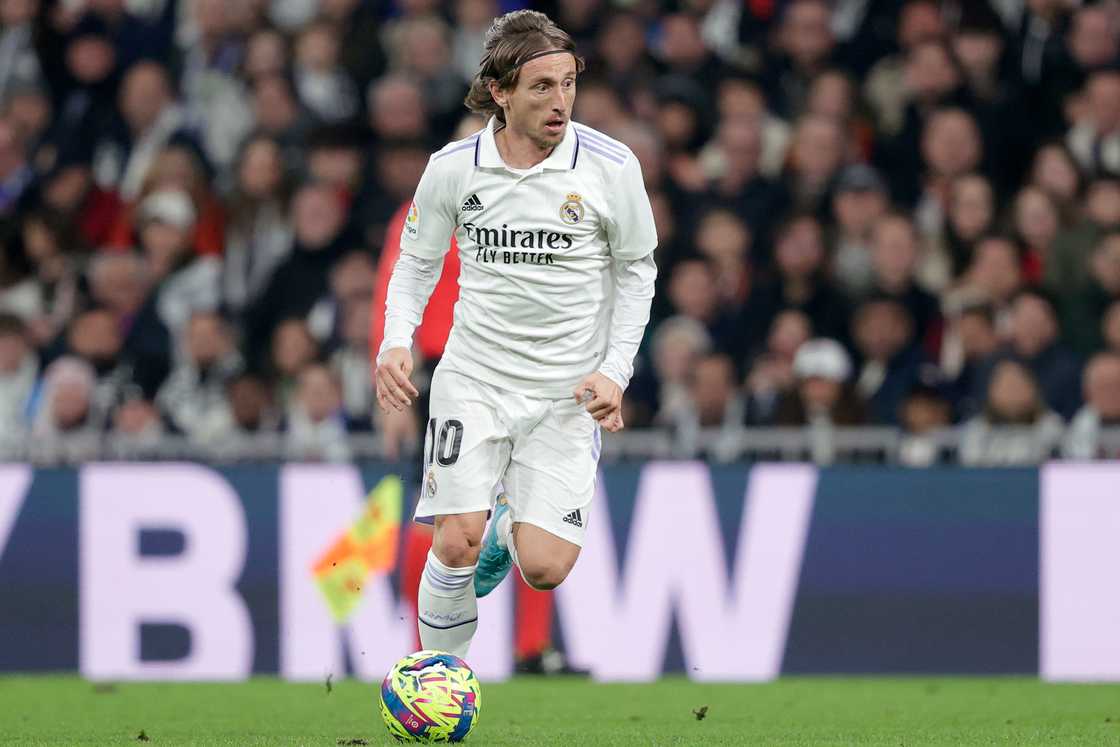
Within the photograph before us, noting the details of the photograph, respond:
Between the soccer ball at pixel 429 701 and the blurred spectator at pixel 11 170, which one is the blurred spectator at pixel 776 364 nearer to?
the soccer ball at pixel 429 701

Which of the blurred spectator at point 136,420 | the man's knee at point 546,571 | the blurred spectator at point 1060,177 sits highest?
the blurred spectator at point 1060,177

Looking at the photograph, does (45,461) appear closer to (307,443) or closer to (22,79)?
(307,443)

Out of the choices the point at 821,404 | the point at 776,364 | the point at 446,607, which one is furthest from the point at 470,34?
the point at 446,607

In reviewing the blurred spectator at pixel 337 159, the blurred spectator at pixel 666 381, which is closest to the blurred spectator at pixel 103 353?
the blurred spectator at pixel 337 159

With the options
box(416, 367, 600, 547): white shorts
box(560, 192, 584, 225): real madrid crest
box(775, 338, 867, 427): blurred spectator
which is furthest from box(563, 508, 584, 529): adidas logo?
box(775, 338, 867, 427): blurred spectator

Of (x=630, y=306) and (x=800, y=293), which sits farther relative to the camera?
(x=800, y=293)

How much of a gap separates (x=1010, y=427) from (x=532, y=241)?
13.7 ft

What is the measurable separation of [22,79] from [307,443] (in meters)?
4.72

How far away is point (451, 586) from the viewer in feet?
20.2

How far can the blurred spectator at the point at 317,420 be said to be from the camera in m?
9.96

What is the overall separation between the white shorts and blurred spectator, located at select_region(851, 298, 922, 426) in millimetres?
4323

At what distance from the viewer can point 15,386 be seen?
36.0ft

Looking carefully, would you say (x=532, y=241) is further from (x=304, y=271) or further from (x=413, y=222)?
(x=304, y=271)

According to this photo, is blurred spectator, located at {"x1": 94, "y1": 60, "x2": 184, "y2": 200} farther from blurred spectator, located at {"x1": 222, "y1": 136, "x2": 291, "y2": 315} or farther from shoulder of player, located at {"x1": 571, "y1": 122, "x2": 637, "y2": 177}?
shoulder of player, located at {"x1": 571, "y1": 122, "x2": 637, "y2": 177}
